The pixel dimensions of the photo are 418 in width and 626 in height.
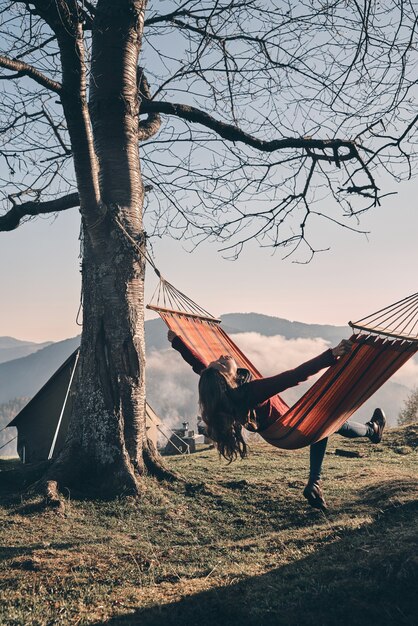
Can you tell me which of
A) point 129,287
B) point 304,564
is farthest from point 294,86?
point 304,564

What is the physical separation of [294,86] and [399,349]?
3.55 metres

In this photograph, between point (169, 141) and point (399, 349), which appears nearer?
point (399, 349)

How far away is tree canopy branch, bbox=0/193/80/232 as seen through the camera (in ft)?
24.3

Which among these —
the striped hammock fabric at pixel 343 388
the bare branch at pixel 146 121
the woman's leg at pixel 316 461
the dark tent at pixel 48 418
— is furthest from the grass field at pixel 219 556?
the dark tent at pixel 48 418

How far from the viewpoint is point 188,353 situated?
5383mm

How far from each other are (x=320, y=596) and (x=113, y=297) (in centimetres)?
356

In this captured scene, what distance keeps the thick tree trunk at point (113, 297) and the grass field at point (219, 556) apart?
42 centimetres

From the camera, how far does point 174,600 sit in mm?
3301

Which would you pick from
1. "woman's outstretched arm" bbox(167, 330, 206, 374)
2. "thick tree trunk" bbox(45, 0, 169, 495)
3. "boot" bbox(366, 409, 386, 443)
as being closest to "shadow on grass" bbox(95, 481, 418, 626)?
"woman's outstretched arm" bbox(167, 330, 206, 374)

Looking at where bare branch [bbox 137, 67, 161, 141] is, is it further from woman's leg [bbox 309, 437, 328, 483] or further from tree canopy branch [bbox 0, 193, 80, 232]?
woman's leg [bbox 309, 437, 328, 483]

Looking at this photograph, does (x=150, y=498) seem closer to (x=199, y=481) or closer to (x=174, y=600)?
(x=199, y=481)

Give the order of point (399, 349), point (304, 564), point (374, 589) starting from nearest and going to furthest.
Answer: point (374, 589) < point (304, 564) < point (399, 349)

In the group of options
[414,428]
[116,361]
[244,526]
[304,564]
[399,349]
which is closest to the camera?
[304,564]

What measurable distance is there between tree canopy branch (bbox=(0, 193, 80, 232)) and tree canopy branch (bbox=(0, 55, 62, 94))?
1.91 metres
